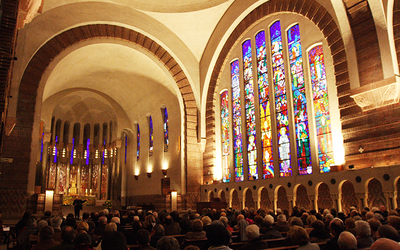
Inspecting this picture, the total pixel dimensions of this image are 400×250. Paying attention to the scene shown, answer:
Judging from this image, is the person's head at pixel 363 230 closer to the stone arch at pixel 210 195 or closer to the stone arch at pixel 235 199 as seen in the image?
the stone arch at pixel 235 199

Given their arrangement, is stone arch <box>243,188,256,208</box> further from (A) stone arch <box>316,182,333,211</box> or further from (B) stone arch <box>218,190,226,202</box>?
(A) stone arch <box>316,182,333,211</box>

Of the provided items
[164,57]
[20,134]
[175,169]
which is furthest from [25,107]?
[175,169]

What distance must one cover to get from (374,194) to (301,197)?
9.12ft

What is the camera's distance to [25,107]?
1248 cm

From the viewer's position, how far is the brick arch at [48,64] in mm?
12133

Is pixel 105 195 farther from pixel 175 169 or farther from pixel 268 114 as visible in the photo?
pixel 268 114

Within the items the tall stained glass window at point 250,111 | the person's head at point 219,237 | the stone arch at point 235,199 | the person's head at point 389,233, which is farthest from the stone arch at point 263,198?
the person's head at point 219,237

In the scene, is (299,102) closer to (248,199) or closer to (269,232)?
(248,199)

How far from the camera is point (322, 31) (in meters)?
11.5

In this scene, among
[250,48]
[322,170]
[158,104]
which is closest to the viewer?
[322,170]

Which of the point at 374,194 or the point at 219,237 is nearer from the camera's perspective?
the point at 219,237

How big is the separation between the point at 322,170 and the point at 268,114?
11.3 ft

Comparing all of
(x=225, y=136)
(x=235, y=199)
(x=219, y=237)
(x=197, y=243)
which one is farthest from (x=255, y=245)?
(x=225, y=136)

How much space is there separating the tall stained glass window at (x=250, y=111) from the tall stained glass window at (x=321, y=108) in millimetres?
3210
